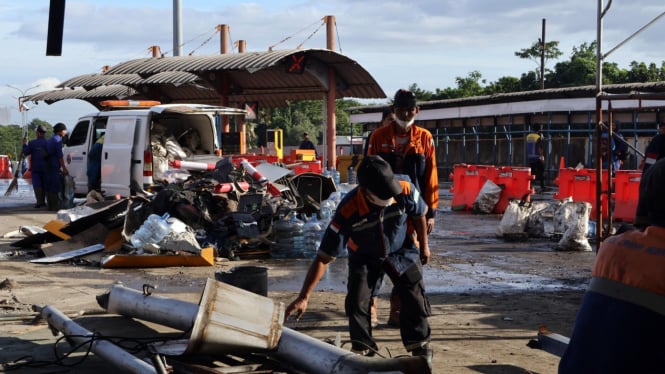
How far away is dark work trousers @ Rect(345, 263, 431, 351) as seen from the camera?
5734mm

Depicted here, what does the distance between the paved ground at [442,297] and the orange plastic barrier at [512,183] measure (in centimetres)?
446

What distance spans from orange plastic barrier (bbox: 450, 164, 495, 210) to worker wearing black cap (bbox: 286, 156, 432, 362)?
1399 cm

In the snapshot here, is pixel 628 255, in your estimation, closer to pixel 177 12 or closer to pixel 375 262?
pixel 375 262

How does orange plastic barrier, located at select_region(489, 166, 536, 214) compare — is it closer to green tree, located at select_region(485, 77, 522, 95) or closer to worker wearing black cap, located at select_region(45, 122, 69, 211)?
worker wearing black cap, located at select_region(45, 122, 69, 211)

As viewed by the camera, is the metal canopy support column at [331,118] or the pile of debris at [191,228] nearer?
the pile of debris at [191,228]

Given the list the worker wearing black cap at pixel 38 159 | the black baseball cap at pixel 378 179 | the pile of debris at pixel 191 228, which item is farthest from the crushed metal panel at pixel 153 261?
the worker wearing black cap at pixel 38 159

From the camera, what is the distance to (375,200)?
5.52m

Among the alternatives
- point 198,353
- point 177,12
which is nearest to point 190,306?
point 198,353

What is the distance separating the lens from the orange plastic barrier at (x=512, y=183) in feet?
59.9

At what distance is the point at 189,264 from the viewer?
10852 mm

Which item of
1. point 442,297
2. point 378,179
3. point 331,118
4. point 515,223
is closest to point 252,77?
point 331,118

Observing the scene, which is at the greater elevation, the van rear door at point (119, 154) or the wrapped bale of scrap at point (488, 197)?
the van rear door at point (119, 154)

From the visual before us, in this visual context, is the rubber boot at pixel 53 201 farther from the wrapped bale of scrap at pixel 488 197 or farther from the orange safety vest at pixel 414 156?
the orange safety vest at pixel 414 156

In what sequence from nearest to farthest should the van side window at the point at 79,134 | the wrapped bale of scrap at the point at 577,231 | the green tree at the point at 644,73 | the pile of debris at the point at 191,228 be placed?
the pile of debris at the point at 191,228, the wrapped bale of scrap at the point at 577,231, the van side window at the point at 79,134, the green tree at the point at 644,73
